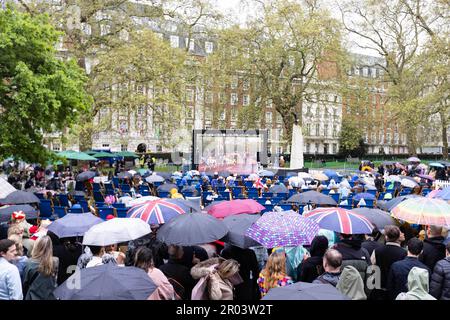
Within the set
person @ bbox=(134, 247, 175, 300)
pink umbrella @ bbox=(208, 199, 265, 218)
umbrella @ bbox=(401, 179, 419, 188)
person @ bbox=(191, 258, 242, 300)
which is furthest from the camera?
umbrella @ bbox=(401, 179, 419, 188)

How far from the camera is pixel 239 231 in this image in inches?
267

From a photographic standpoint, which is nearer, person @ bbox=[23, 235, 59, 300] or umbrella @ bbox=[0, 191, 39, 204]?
person @ bbox=[23, 235, 59, 300]

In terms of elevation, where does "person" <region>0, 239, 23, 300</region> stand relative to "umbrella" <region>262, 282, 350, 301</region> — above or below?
below

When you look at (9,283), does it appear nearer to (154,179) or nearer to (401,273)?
(401,273)

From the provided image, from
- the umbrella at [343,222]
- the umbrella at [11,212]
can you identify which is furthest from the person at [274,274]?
the umbrella at [11,212]

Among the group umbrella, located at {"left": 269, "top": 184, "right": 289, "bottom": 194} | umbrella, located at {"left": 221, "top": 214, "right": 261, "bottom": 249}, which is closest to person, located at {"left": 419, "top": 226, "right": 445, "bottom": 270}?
umbrella, located at {"left": 221, "top": 214, "right": 261, "bottom": 249}

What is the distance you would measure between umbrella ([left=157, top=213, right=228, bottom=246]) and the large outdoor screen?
81.7 ft

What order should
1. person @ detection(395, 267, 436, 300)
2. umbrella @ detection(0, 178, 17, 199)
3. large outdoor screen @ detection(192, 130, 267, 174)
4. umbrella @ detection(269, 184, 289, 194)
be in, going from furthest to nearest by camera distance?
1. large outdoor screen @ detection(192, 130, 267, 174)
2. umbrella @ detection(269, 184, 289, 194)
3. umbrella @ detection(0, 178, 17, 199)
4. person @ detection(395, 267, 436, 300)

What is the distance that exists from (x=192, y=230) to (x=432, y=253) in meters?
3.00

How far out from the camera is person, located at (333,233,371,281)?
566 centimetres

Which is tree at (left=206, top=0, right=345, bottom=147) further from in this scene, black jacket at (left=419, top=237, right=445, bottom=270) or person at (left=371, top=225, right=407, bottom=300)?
person at (left=371, top=225, right=407, bottom=300)

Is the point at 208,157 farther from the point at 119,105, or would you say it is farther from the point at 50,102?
the point at 50,102

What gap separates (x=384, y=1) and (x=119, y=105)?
24442mm

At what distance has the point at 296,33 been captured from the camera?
36750mm
